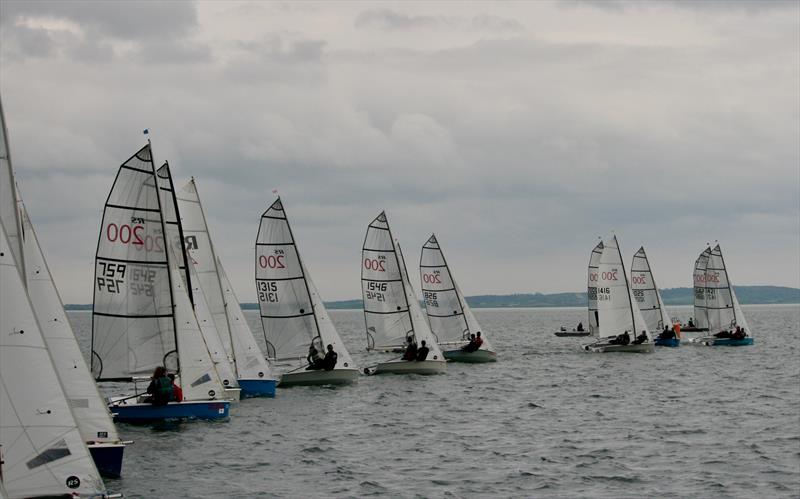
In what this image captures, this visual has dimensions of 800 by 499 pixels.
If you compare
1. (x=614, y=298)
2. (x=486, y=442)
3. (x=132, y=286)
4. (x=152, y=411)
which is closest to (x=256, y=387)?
(x=132, y=286)

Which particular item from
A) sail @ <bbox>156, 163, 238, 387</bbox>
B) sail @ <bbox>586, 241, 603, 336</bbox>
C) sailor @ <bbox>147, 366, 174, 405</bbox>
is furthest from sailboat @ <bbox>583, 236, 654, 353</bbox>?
sailor @ <bbox>147, 366, 174, 405</bbox>

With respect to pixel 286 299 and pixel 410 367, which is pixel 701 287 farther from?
pixel 286 299

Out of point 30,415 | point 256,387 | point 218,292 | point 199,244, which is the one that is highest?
point 199,244

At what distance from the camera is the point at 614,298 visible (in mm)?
60781

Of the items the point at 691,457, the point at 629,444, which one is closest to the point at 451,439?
the point at 629,444

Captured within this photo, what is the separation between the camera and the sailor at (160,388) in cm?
2742

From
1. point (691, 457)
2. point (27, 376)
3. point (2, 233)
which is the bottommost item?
point (691, 457)

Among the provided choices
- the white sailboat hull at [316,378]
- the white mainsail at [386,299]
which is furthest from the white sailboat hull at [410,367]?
the white sailboat hull at [316,378]

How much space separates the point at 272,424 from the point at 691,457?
12.0m

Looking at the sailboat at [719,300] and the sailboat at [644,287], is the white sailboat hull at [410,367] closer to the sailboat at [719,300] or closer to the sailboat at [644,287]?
the sailboat at [644,287]

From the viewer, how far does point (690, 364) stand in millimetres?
55812

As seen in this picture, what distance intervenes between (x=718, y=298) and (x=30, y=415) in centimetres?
6490

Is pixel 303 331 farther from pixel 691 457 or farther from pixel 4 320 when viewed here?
pixel 4 320

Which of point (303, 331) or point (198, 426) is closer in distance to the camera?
point (198, 426)
